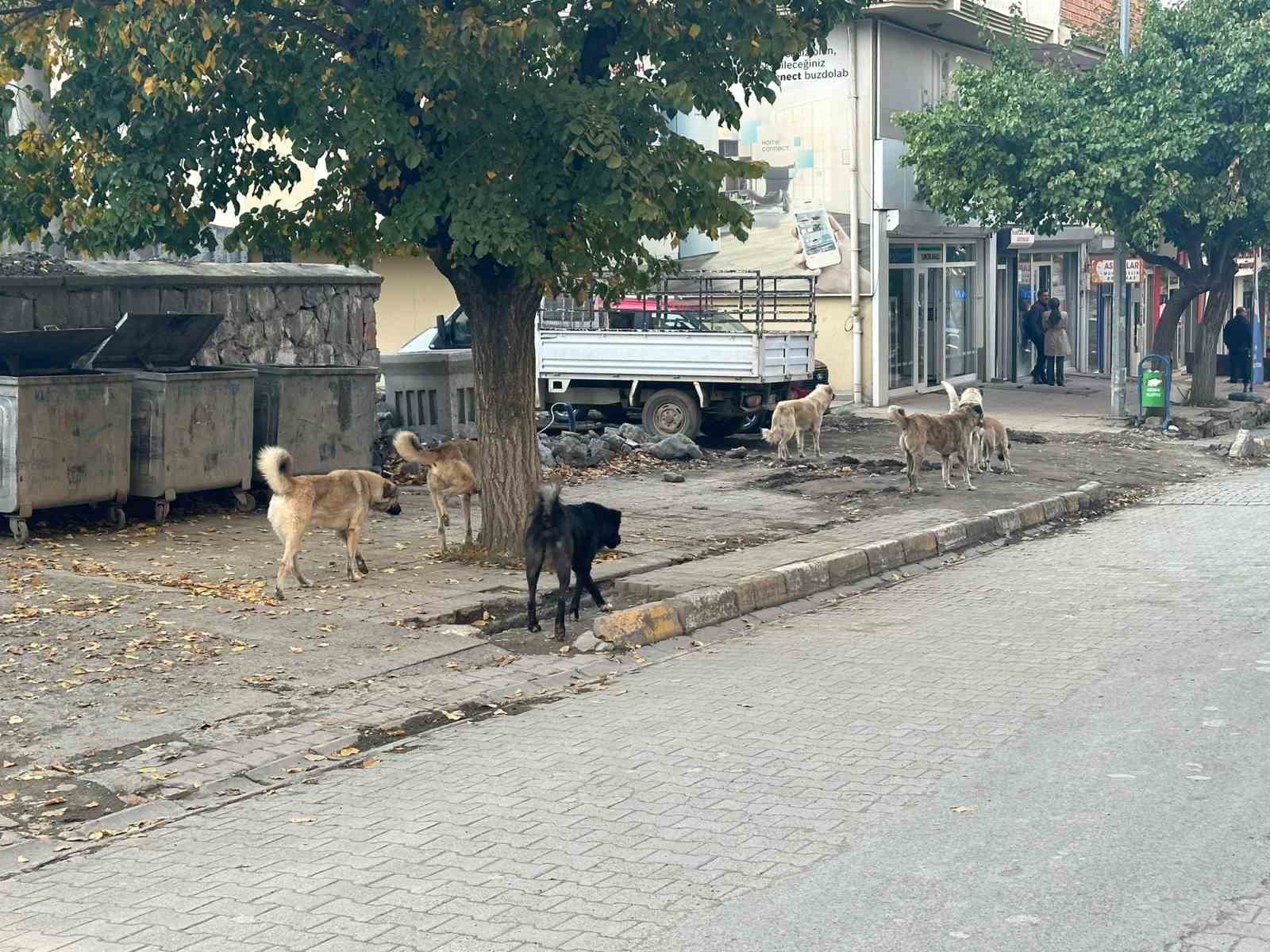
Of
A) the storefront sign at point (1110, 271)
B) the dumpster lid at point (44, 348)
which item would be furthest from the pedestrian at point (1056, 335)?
the dumpster lid at point (44, 348)

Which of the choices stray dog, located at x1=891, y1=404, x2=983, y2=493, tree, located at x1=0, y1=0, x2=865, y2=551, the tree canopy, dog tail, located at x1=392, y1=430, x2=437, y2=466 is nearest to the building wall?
stray dog, located at x1=891, y1=404, x2=983, y2=493

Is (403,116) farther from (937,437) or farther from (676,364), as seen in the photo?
(676,364)

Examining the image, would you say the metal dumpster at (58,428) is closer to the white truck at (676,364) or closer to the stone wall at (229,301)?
the stone wall at (229,301)

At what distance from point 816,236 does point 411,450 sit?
1708 centimetres

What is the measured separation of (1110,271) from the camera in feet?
115

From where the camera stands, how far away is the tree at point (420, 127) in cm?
1023

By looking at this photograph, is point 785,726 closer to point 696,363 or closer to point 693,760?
point 693,760

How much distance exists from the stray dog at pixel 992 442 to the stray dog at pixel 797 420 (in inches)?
84.0

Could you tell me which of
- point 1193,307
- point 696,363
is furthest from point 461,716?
point 1193,307

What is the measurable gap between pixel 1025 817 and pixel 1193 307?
1630 inches

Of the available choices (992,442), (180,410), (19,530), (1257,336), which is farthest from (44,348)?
(1257,336)

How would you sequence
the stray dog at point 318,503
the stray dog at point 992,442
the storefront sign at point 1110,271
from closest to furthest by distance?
1. the stray dog at point 318,503
2. the stray dog at point 992,442
3. the storefront sign at point 1110,271

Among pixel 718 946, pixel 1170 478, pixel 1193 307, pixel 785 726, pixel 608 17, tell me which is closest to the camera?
pixel 718 946

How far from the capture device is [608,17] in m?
11.1
